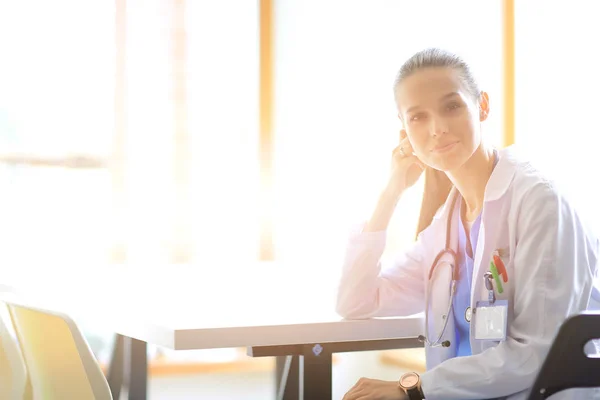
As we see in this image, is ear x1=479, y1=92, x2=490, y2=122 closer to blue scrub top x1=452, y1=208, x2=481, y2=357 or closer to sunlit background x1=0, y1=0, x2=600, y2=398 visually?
blue scrub top x1=452, y1=208, x2=481, y2=357

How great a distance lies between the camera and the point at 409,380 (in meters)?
1.34

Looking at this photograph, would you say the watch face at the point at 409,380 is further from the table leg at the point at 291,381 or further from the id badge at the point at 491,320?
the table leg at the point at 291,381

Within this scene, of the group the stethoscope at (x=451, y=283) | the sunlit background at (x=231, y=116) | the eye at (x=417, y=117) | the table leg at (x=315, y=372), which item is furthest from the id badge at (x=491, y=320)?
the sunlit background at (x=231, y=116)

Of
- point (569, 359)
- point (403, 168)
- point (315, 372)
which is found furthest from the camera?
point (403, 168)

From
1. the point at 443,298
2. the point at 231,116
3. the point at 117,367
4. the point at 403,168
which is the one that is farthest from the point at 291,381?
the point at 231,116

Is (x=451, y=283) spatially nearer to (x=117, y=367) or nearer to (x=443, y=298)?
(x=443, y=298)

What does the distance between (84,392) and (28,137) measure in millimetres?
3239

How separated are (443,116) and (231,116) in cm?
315

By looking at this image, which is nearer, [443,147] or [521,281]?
[521,281]

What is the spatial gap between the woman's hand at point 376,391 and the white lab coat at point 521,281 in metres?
0.05

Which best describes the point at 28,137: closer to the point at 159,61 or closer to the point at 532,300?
the point at 159,61

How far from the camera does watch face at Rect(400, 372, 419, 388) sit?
133 cm

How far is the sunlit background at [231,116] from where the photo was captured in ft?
13.4

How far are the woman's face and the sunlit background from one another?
259 cm
